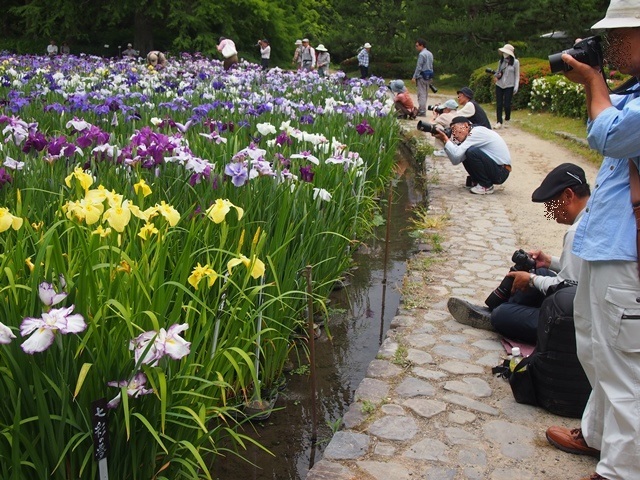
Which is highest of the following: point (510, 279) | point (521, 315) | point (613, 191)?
point (613, 191)

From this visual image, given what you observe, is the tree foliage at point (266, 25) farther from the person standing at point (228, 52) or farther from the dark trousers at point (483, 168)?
the dark trousers at point (483, 168)

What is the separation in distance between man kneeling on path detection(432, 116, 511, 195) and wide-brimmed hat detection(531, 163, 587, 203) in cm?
427

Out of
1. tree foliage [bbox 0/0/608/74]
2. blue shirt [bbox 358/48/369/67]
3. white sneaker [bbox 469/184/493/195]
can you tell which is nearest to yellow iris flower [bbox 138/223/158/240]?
white sneaker [bbox 469/184/493/195]

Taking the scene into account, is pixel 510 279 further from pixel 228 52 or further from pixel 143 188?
pixel 228 52

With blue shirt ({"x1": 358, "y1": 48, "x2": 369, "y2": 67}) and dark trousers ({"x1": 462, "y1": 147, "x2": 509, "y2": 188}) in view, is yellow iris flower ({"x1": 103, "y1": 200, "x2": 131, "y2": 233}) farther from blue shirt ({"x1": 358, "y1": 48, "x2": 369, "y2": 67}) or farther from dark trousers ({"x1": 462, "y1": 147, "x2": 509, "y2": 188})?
blue shirt ({"x1": 358, "y1": 48, "x2": 369, "y2": 67})

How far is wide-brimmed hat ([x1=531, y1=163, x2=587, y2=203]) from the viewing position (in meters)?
2.99

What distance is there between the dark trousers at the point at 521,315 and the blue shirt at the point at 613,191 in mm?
1318

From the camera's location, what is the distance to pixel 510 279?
369cm

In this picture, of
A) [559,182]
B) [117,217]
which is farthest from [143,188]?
[559,182]

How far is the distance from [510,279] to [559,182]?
80cm

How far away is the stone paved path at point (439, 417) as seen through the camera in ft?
8.28

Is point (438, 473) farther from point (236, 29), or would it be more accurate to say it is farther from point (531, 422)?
point (236, 29)

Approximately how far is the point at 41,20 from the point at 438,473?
2387 centimetres

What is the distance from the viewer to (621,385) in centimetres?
215
